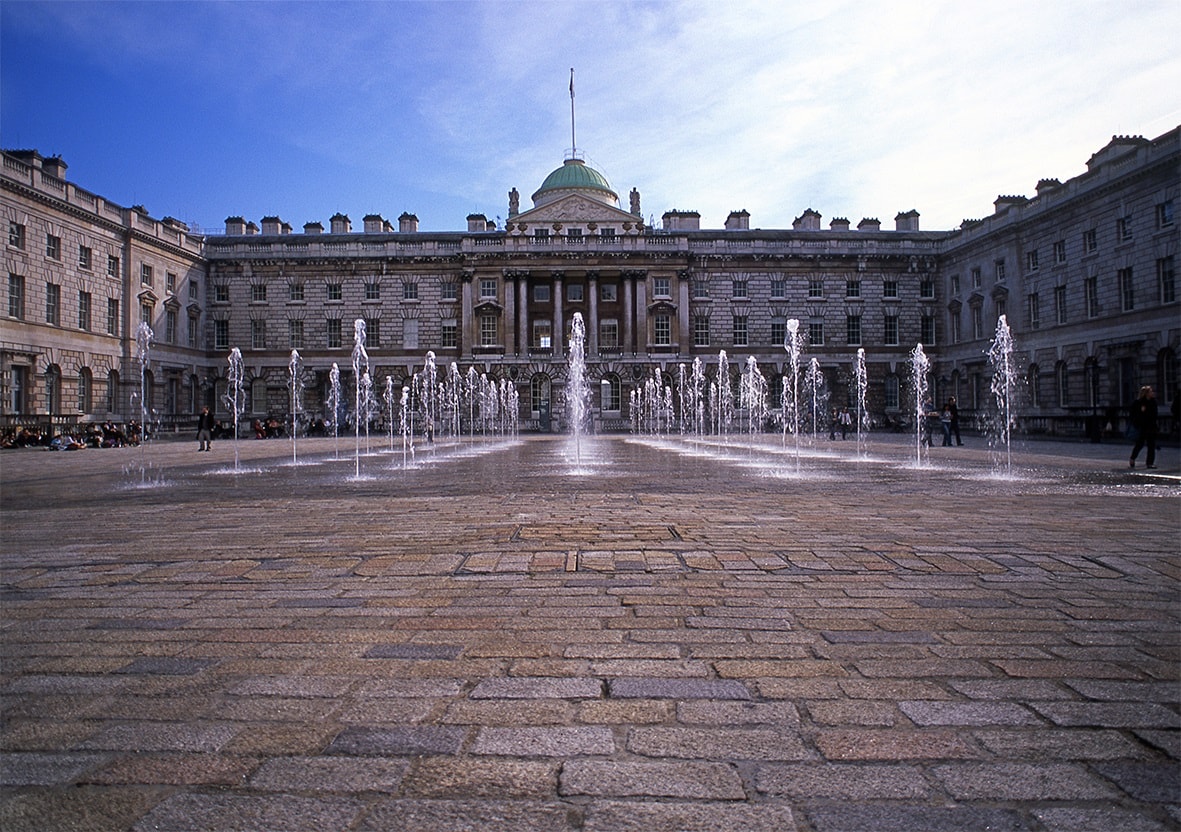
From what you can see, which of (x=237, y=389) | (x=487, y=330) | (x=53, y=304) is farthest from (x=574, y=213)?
(x=53, y=304)

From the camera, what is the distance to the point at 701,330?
50.0m

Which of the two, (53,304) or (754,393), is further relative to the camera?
(754,393)

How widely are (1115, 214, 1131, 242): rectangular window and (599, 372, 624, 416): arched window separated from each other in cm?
2665

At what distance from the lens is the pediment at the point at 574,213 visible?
50.9m

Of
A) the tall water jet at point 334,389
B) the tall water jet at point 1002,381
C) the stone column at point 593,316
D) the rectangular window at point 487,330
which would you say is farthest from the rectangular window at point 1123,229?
the tall water jet at point 334,389

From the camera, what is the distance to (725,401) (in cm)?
4778

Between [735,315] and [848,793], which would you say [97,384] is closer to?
[735,315]

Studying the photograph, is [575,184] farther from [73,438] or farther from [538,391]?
[73,438]

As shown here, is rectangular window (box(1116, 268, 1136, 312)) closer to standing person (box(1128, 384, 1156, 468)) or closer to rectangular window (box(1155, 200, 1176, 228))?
rectangular window (box(1155, 200, 1176, 228))

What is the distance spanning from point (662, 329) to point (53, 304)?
32.4m

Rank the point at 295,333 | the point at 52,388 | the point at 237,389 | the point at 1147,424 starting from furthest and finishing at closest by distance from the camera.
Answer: the point at 295,333, the point at 237,389, the point at 52,388, the point at 1147,424

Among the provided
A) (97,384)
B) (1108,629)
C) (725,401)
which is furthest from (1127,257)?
(97,384)

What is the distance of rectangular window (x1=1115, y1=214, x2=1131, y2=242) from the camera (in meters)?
30.2

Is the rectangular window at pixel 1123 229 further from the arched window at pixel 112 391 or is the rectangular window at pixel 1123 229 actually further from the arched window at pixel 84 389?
the arched window at pixel 112 391
